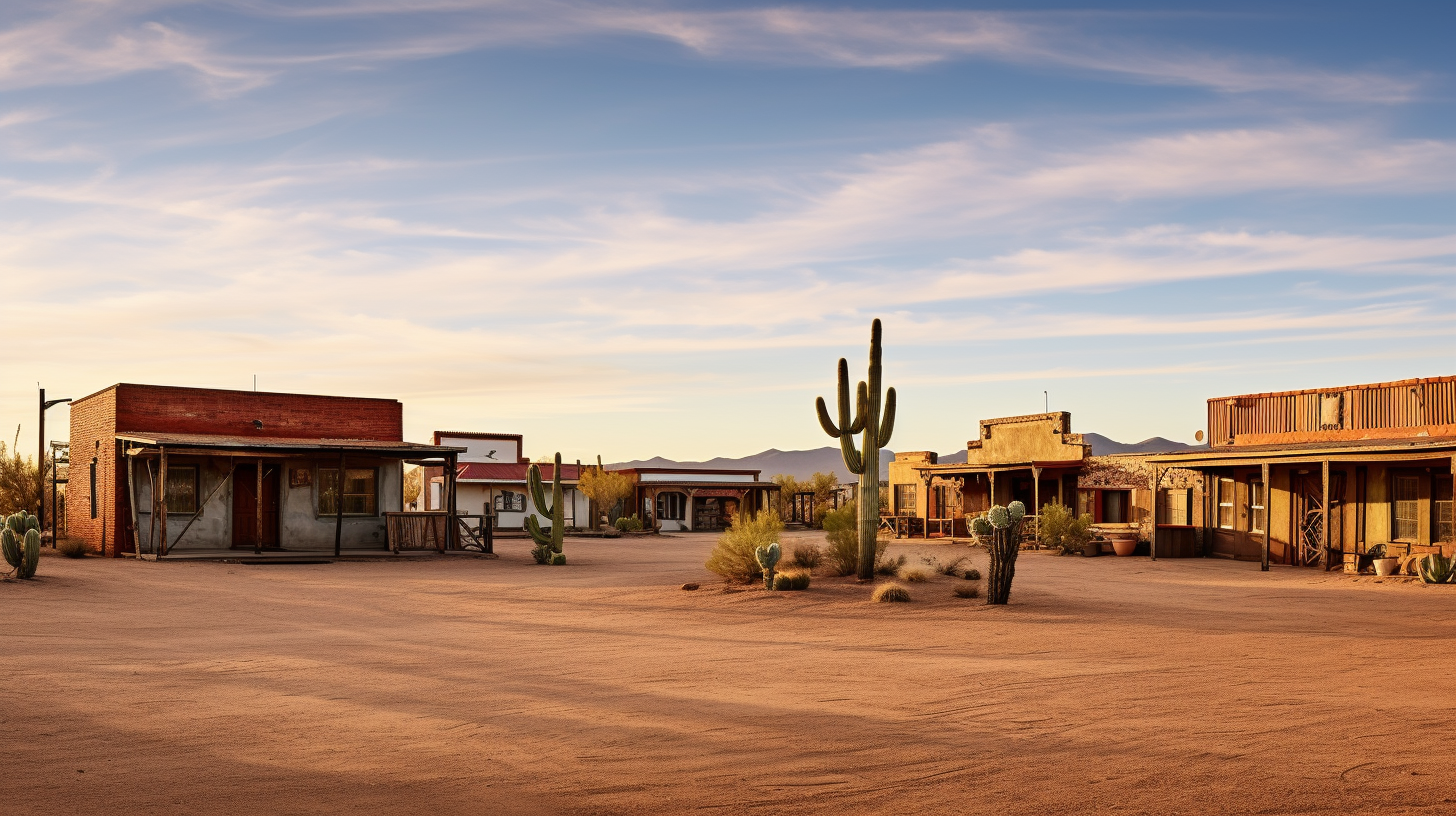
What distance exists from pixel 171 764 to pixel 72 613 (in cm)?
1024

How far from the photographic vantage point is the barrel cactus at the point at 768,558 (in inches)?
723

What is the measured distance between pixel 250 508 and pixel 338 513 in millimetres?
3207

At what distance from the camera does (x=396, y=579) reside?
75.0 feet

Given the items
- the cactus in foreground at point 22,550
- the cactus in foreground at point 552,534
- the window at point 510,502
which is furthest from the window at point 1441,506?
the window at point 510,502

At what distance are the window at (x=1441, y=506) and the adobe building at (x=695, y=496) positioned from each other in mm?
32330

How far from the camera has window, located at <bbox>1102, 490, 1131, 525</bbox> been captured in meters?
35.7

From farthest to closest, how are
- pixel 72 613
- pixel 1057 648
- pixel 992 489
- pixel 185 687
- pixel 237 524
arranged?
pixel 992 489 → pixel 237 524 → pixel 72 613 → pixel 1057 648 → pixel 185 687

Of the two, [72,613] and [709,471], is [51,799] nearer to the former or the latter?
[72,613]

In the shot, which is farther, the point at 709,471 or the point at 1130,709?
the point at 709,471

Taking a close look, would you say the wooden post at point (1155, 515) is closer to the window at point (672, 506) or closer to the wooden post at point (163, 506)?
the wooden post at point (163, 506)

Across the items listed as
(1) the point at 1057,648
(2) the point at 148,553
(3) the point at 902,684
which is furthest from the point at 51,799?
(2) the point at 148,553

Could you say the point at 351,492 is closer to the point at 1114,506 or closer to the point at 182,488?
the point at 182,488

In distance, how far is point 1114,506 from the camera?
35.9 m

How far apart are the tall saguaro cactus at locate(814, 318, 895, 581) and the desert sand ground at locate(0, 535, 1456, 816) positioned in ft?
6.31
